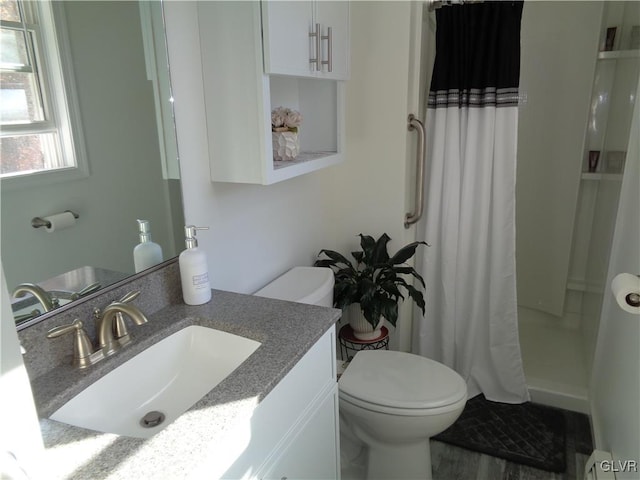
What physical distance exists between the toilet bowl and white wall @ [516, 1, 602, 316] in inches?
61.1

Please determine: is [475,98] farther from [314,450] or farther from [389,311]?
[314,450]

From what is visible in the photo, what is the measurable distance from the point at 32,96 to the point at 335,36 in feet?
3.41

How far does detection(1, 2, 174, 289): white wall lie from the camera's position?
102 cm

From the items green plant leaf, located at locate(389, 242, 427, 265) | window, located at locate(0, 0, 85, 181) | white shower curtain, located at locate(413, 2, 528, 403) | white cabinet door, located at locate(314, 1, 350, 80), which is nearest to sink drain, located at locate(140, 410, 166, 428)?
window, located at locate(0, 0, 85, 181)

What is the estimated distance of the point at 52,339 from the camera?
1.03m

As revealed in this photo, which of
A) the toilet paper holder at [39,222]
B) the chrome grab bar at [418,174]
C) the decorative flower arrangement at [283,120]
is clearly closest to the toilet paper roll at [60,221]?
the toilet paper holder at [39,222]

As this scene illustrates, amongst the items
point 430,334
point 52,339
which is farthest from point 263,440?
point 430,334

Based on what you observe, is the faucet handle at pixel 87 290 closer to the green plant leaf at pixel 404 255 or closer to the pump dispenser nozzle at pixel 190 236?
the pump dispenser nozzle at pixel 190 236

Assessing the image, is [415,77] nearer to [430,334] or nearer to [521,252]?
[430,334]

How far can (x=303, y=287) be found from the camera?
5.91ft

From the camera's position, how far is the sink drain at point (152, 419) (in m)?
1.05

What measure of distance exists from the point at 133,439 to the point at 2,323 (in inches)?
12.5

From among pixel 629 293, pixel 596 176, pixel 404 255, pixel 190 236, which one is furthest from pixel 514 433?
pixel 190 236

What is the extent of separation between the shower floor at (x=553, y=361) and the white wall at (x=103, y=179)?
6.58 feet
